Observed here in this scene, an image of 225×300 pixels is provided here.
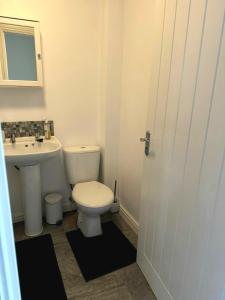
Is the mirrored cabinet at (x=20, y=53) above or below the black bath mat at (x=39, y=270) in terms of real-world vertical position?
above

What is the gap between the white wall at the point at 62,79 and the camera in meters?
1.79

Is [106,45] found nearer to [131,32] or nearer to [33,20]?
[131,32]

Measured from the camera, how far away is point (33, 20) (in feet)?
5.63

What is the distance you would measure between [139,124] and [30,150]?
0.99 metres

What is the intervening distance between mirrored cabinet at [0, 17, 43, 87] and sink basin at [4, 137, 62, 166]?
498 mm

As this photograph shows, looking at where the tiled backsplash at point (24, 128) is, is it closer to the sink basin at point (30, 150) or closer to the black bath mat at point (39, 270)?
the sink basin at point (30, 150)

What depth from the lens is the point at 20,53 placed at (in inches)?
69.1

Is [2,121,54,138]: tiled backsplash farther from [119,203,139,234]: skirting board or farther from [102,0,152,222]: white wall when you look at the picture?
[119,203,139,234]: skirting board

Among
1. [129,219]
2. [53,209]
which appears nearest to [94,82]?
[53,209]

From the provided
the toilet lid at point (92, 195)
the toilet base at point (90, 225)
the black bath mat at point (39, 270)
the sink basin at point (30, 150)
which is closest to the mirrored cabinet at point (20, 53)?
the sink basin at point (30, 150)

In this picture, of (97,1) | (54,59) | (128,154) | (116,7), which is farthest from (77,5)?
(128,154)

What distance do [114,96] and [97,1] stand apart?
0.86 metres

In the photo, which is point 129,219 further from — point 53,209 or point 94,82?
point 94,82

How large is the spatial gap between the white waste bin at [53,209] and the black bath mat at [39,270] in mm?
197
